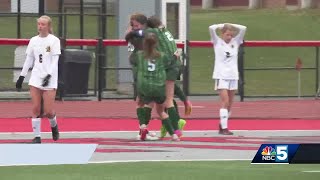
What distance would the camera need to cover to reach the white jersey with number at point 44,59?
14102 mm

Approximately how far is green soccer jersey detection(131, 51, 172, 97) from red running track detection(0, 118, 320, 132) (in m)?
2.73

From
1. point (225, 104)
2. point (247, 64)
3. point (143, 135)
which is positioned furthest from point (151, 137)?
point (247, 64)

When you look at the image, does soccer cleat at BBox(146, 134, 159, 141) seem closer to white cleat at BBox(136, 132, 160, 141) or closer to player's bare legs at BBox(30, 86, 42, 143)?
white cleat at BBox(136, 132, 160, 141)

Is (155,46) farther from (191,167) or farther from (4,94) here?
(4,94)

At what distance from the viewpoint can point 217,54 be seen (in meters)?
15.8

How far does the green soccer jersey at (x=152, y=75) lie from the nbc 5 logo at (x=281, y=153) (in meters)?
5.47

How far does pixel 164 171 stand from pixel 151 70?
3.18m

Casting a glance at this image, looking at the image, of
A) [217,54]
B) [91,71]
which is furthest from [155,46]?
[91,71]

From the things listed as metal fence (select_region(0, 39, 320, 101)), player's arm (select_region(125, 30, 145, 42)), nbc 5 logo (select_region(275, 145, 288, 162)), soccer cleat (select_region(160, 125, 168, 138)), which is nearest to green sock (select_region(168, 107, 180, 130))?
soccer cleat (select_region(160, 125, 168, 138))

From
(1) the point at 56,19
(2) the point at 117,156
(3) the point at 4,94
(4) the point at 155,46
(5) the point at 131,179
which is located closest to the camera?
(5) the point at 131,179

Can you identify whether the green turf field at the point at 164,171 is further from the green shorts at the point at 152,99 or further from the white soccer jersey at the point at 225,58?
the white soccer jersey at the point at 225,58

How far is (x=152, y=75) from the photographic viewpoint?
1425cm

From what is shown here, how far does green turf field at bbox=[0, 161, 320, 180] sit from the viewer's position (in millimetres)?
10820

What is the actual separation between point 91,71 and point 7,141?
340 inches
